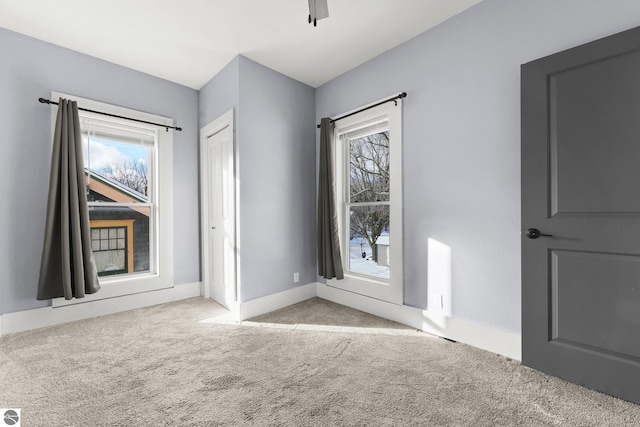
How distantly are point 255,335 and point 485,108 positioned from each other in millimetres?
2626

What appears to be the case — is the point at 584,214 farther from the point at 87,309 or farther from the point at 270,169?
the point at 87,309

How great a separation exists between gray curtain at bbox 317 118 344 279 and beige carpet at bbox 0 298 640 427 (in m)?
0.73

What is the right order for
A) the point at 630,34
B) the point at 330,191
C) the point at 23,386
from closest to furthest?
the point at 630,34
the point at 23,386
the point at 330,191

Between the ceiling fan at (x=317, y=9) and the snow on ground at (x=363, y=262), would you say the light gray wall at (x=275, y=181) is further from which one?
the ceiling fan at (x=317, y=9)

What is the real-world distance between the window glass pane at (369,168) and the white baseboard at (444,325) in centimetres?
110

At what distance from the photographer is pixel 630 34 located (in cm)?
153

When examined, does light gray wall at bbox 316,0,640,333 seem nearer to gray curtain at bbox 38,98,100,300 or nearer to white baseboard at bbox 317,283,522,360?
white baseboard at bbox 317,283,522,360

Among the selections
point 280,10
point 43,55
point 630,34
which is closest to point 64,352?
point 43,55

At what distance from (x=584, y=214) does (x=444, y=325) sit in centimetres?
128

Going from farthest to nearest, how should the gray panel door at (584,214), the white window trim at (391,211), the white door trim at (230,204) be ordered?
the white door trim at (230,204) < the white window trim at (391,211) < the gray panel door at (584,214)

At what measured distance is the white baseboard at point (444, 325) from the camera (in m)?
2.04

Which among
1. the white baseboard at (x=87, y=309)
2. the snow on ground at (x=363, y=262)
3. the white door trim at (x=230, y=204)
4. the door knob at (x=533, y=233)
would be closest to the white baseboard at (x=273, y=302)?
the white door trim at (x=230, y=204)

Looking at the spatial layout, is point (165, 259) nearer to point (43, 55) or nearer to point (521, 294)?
point (43, 55)

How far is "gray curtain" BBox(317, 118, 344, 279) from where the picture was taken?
10.4ft
